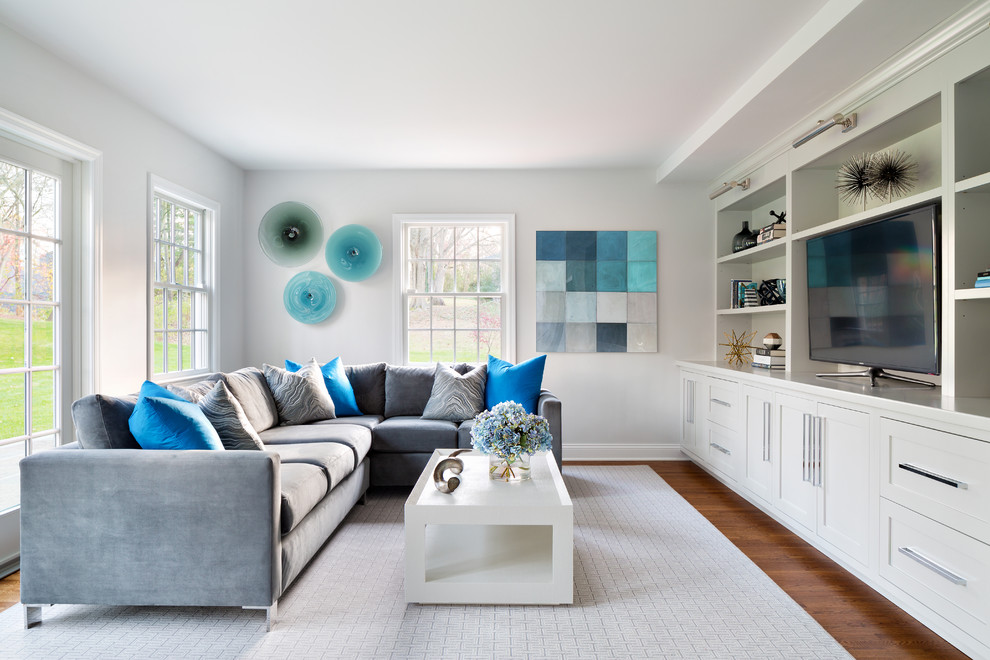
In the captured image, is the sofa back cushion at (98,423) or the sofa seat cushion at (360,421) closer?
the sofa back cushion at (98,423)

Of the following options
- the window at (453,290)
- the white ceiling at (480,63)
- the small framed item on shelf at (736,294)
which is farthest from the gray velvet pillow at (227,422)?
the small framed item on shelf at (736,294)

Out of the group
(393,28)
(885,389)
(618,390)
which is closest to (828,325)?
(885,389)

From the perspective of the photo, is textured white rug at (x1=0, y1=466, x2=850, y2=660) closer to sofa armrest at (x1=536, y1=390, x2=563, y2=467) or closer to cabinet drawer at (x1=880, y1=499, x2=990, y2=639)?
cabinet drawer at (x1=880, y1=499, x2=990, y2=639)

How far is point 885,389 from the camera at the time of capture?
8.23 ft

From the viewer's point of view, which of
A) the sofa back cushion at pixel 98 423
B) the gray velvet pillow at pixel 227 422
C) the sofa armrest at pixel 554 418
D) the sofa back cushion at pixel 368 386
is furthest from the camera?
the sofa back cushion at pixel 368 386

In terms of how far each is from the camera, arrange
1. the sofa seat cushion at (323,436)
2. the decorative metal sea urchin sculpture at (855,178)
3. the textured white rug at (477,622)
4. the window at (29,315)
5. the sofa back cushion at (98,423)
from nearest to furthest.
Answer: the textured white rug at (477,622), the sofa back cushion at (98,423), the window at (29,315), the decorative metal sea urchin sculpture at (855,178), the sofa seat cushion at (323,436)

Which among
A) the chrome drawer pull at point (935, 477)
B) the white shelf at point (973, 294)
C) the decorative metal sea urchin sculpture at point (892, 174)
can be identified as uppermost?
the decorative metal sea urchin sculpture at point (892, 174)

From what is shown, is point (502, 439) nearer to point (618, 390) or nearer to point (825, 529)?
point (825, 529)

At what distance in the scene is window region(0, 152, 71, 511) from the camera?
2631 mm

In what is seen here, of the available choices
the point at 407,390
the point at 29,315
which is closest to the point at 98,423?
the point at 29,315

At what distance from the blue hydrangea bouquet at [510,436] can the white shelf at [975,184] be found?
1915 mm

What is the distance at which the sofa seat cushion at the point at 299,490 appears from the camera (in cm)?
216

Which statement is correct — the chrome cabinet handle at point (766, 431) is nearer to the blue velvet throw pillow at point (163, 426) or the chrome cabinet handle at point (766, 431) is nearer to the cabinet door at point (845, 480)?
the cabinet door at point (845, 480)

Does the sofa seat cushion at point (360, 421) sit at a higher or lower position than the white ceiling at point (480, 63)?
lower
